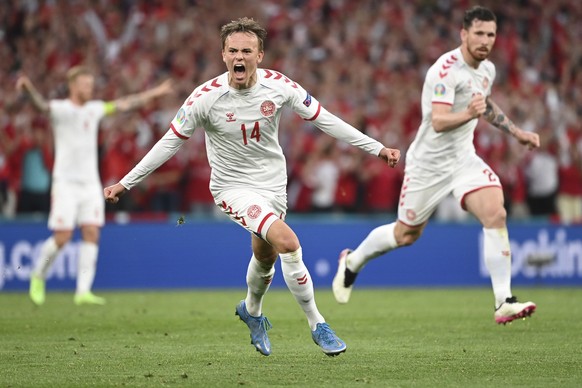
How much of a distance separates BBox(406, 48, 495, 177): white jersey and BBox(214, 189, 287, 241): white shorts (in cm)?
229

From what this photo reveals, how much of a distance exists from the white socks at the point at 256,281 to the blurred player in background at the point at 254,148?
0.01 meters

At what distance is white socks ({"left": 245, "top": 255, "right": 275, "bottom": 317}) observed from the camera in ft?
28.7

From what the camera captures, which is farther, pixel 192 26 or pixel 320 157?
pixel 192 26

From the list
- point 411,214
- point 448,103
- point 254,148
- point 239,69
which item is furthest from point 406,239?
point 239,69

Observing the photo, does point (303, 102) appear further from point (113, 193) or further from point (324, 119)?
point (113, 193)

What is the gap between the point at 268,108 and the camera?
27.6ft

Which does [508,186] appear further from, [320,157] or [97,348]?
[97,348]

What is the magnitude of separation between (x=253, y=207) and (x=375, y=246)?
308 centimetres

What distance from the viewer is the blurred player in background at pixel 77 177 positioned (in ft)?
46.3

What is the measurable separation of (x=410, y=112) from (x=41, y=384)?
13.5m

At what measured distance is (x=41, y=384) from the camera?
703 centimetres

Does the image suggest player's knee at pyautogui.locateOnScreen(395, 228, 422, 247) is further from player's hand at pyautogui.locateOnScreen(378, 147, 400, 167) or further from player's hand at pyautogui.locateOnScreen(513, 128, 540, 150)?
player's hand at pyautogui.locateOnScreen(378, 147, 400, 167)

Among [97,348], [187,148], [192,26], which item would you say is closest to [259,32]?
[97,348]

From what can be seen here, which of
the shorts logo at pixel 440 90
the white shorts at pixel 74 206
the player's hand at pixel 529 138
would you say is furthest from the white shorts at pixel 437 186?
the white shorts at pixel 74 206
